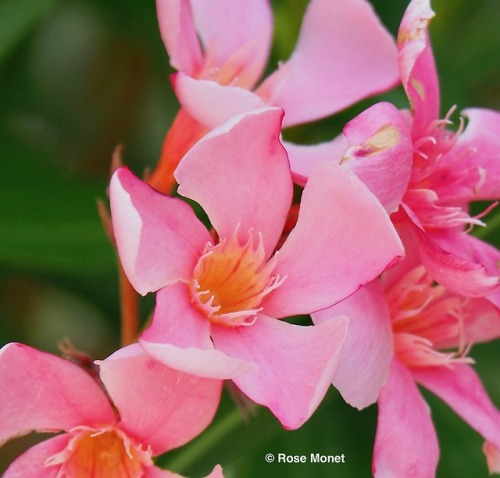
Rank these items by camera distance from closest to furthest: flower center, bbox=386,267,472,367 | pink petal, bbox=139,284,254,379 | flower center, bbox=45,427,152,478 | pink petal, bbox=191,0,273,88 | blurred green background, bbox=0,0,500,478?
pink petal, bbox=139,284,254,379 → flower center, bbox=45,427,152,478 → flower center, bbox=386,267,472,367 → pink petal, bbox=191,0,273,88 → blurred green background, bbox=0,0,500,478

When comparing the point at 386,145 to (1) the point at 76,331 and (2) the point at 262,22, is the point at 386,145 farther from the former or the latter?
(1) the point at 76,331

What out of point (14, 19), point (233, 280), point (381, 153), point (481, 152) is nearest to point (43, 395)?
point (233, 280)

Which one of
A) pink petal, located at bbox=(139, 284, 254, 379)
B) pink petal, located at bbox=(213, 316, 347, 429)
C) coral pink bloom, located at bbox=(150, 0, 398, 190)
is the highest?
coral pink bloom, located at bbox=(150, 0, 398, 190)

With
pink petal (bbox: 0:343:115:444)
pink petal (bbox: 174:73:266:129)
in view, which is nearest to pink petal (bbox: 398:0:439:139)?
pink petal (bbox: 174:73:266:129)

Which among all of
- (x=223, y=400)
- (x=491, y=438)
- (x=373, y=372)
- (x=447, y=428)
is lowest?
(x=447, y=428)

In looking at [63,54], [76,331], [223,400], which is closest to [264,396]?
[223,400]

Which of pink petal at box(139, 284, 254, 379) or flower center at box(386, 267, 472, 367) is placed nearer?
pink petal at box(139, 284, 254, 379)

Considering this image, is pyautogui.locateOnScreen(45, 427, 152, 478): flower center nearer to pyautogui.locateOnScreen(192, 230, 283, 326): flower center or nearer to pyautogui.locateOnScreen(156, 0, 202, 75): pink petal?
pyautogui.locateOnScreen(192, 230, 283, 326): flower center
